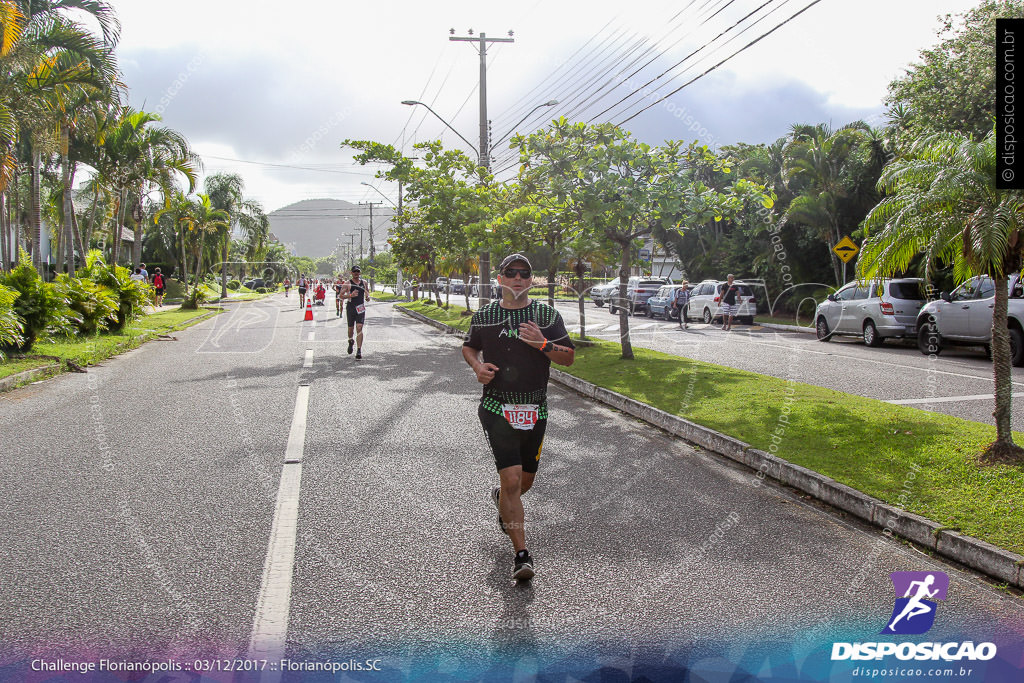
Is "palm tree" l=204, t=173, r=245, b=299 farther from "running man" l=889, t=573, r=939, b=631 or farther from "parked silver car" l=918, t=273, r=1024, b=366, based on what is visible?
"running man" l=889, t=573, r=939, b=631

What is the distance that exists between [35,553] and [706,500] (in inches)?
178

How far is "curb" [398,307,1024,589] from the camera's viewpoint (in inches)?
178

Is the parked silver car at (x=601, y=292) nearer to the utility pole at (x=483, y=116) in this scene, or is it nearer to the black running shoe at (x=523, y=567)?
the utility pole at (x=483, y=116)

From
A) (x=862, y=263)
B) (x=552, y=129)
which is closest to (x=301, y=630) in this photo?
(x=862, y=263)

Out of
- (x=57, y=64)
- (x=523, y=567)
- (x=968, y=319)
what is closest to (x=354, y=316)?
(x=57, y=64)

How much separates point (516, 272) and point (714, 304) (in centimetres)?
2423

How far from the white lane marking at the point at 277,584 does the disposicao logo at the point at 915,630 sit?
100 inches

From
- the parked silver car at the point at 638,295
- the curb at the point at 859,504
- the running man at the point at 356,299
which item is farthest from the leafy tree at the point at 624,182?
the parked silver car at the point at 638,295

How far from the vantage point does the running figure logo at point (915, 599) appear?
3820mm

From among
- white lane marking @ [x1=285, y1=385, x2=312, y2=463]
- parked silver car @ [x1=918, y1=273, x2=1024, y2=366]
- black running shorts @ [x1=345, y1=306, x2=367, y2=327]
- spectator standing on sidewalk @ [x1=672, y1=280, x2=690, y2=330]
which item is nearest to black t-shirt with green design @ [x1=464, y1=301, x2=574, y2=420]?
white lane marking @ [x1=285, y1=385, x2=312, y2=463]

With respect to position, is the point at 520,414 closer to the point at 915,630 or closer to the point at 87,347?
the point at 915,630

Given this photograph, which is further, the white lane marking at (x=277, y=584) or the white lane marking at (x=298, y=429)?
the white lane marking at (x=298, y=429)

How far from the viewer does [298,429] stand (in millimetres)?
8328

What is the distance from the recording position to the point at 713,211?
43.0 ft
